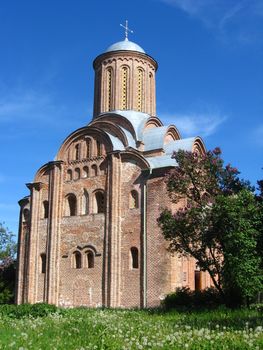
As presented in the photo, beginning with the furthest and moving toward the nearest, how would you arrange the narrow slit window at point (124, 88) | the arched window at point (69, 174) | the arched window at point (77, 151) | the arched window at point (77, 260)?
the narrow slit window at point (124, 88) → the arched window at point (77, 151) → the arched window at point (69, 174) → the arched window at point (77, 260)

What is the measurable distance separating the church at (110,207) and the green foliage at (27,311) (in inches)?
256

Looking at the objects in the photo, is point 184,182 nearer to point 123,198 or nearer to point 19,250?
point 123,198

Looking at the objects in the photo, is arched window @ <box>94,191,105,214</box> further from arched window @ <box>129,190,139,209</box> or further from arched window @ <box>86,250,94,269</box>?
arched window @ <box>86,250,94,269</box>

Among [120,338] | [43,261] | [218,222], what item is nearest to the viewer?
[120,338]

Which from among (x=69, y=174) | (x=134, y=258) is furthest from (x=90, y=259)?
(x=69, y=174)

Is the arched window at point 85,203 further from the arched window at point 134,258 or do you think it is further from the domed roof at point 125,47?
the domed roof at point 125,47

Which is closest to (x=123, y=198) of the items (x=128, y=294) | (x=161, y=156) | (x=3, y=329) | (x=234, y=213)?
(x=161, y=156)

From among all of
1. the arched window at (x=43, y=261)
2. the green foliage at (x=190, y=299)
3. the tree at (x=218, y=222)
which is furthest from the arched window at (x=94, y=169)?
the green foliage at (x=190, y=299)

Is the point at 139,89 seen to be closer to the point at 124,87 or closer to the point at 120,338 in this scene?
the point at 124,87

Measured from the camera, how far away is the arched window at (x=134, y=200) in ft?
77.3

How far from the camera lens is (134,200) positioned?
2375 centimetres

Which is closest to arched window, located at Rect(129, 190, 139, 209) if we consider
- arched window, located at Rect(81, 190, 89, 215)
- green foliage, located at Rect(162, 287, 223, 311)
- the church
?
the church

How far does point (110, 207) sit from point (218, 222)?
807 cm

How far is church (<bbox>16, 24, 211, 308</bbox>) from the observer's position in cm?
2250
